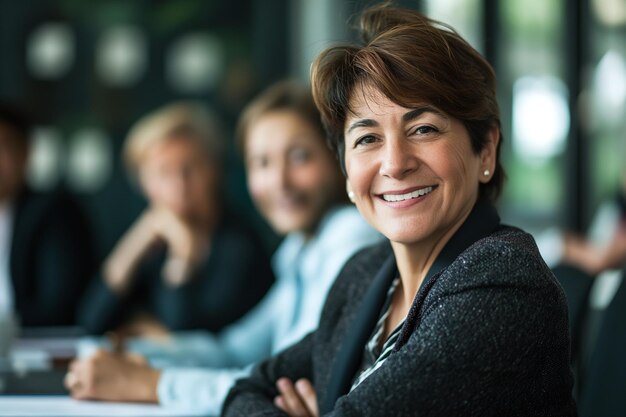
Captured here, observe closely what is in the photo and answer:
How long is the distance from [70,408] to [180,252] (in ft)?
5.26

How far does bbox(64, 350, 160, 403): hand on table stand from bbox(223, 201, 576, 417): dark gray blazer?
605 millimetres

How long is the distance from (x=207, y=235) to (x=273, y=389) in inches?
66.5

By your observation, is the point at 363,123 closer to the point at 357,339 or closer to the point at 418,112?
the point at 418,112

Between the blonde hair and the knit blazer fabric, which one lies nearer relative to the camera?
the knit blazer fabric

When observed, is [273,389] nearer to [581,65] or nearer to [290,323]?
[290,323]

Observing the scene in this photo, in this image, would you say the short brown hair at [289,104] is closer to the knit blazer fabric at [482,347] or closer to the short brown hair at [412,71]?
the short brown hair at [412,71]

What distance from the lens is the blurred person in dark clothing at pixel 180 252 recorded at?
3.04 meters

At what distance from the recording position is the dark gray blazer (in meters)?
1.05

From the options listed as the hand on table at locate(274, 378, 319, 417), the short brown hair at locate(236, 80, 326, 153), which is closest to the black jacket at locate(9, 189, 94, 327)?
the short brown hair at locate(236, 80, 326, 153)

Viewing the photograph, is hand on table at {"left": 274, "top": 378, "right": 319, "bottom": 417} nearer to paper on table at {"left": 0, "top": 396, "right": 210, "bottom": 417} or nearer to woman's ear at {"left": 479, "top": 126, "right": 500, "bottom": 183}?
paper on table at {"left": 0, "top": 396, "right": 210, "bottom": 417}

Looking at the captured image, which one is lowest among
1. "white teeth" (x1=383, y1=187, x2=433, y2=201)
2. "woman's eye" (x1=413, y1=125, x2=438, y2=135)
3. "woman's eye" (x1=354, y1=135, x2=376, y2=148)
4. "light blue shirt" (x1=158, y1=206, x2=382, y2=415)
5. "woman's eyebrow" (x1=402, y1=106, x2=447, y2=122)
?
"light blue shirt" (x1=158, y1=206, x2=382, y2=415)

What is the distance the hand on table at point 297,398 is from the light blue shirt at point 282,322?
5.5 inches

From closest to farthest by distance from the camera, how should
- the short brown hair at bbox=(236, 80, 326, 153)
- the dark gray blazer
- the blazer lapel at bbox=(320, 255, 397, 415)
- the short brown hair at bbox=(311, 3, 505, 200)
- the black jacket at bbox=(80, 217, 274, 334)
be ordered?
the dark gray blazer → the short brown hair at bbox=(311, 3, 505, 200) → the blazer lapel at bbox=(320, 255, 397, 415) → the short brown hair at bbox=(236, 80, 326, 153) → the black jacket at bbox=(80, 217, 274, 334)

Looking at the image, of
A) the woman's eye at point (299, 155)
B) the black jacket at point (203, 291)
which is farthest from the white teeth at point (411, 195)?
the black jacket at point (203, 291)
